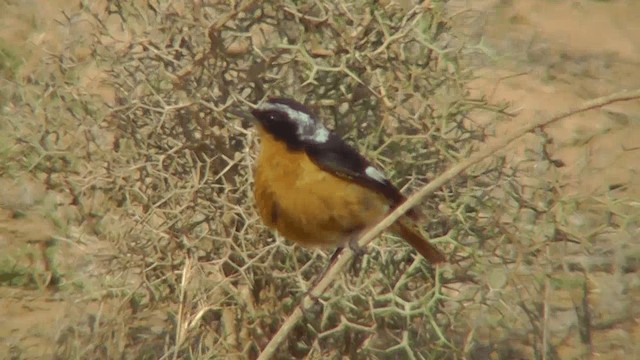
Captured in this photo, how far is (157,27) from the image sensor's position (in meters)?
3.69

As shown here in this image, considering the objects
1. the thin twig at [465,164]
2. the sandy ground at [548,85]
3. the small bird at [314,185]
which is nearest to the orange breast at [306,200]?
the small bird at [314,185]

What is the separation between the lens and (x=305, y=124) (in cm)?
363

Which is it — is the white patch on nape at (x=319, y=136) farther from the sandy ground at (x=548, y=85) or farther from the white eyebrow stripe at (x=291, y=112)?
the sandy ground at (x=548, y=85)

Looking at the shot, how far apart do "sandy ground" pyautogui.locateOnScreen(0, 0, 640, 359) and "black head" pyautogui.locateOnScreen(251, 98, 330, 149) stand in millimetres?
670

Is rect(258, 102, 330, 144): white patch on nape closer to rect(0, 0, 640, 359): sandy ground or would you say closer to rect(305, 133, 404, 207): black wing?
rect(305, 133, 404, 207): black wing

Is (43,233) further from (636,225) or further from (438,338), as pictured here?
(636,225)

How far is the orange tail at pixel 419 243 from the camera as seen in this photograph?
142 inches

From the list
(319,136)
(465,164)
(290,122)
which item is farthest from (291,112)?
(465,164)

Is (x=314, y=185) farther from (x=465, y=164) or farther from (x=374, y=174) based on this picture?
(x=465, y=164)

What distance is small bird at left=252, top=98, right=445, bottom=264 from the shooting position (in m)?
3.58

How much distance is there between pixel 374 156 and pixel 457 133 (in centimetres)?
27

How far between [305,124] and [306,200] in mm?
224

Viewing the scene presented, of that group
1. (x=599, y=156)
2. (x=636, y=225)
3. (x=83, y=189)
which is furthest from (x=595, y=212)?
(x=83, y=189)

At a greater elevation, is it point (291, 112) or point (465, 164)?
point (465, 164)
